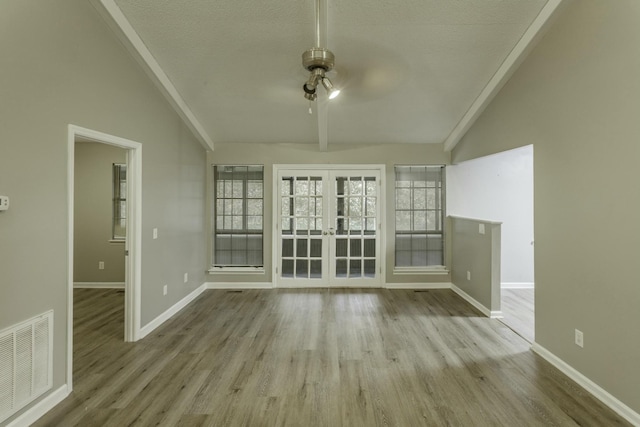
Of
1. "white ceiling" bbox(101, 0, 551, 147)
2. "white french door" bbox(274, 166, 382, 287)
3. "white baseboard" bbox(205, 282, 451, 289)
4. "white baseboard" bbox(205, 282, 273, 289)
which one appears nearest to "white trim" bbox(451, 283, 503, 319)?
"white baseboard" bbox(205, 282, 451, 289)

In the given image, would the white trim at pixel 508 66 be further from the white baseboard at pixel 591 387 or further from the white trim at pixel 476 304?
the white baseboard at pixel 591 387

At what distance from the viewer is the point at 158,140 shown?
375 cm

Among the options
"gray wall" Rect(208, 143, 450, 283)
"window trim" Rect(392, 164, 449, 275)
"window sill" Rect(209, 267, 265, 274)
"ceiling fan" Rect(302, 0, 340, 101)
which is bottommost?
"window sill" Rect(209, 267, 265, 274)

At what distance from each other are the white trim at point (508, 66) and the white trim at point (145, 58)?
138 inches

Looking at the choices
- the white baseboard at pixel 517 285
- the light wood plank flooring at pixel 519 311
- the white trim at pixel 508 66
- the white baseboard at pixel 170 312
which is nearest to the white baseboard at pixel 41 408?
the white baseboard at pixel 170 312

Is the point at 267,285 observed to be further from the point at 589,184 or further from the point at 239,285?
the point at 589,184

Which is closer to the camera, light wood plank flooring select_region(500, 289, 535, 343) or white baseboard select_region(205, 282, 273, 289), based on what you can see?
light wood plank flooring select_region(500, 289, 535, 343)

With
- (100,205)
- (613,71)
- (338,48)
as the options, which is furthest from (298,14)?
(100,205)

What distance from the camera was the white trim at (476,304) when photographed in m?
3.98

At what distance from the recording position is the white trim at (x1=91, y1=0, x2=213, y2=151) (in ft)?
8.78

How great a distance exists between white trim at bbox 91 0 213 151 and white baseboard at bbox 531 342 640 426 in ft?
15.0

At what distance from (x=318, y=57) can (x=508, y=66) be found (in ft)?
6.94

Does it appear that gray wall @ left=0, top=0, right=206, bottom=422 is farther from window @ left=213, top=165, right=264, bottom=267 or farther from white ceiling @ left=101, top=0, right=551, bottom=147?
window @ left=213, top=165, right=264, bottom=267

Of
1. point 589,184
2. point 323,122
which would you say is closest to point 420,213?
point 323,122
